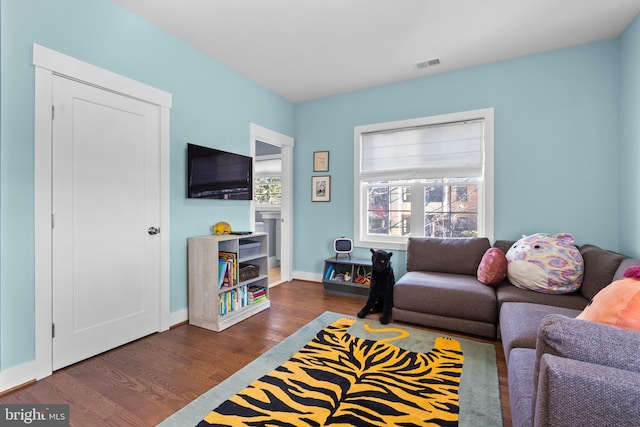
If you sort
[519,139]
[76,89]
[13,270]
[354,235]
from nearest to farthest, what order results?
1. [13,270]
2. [76,89]
3. [519,139]
4. [354,235]

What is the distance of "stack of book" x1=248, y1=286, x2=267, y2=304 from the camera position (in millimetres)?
3153

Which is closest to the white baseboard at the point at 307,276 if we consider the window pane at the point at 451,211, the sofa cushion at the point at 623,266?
the window pane at the point at 451,211

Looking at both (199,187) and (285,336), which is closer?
(285,336)

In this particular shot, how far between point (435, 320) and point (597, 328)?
6.34 feet

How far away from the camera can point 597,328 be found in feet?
2.87

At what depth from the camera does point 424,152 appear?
3668 millimetres

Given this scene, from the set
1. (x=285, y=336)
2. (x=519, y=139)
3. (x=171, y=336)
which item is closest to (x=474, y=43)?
(x=519, y=139)

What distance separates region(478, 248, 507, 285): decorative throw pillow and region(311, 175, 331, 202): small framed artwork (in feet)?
7.21

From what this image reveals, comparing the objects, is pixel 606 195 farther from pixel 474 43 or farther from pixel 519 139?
pixel 474 43

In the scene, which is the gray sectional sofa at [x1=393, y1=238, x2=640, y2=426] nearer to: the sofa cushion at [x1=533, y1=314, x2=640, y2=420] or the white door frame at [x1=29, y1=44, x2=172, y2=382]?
the sofa cushion at [x1=533, y1=314, x2=640, y2=420]

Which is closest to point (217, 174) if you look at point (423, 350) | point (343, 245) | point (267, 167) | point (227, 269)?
point (227, 269)

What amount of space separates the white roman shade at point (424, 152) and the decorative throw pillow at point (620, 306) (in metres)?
2.25

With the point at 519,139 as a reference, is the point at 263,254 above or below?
below

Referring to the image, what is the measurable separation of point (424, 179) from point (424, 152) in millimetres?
336
